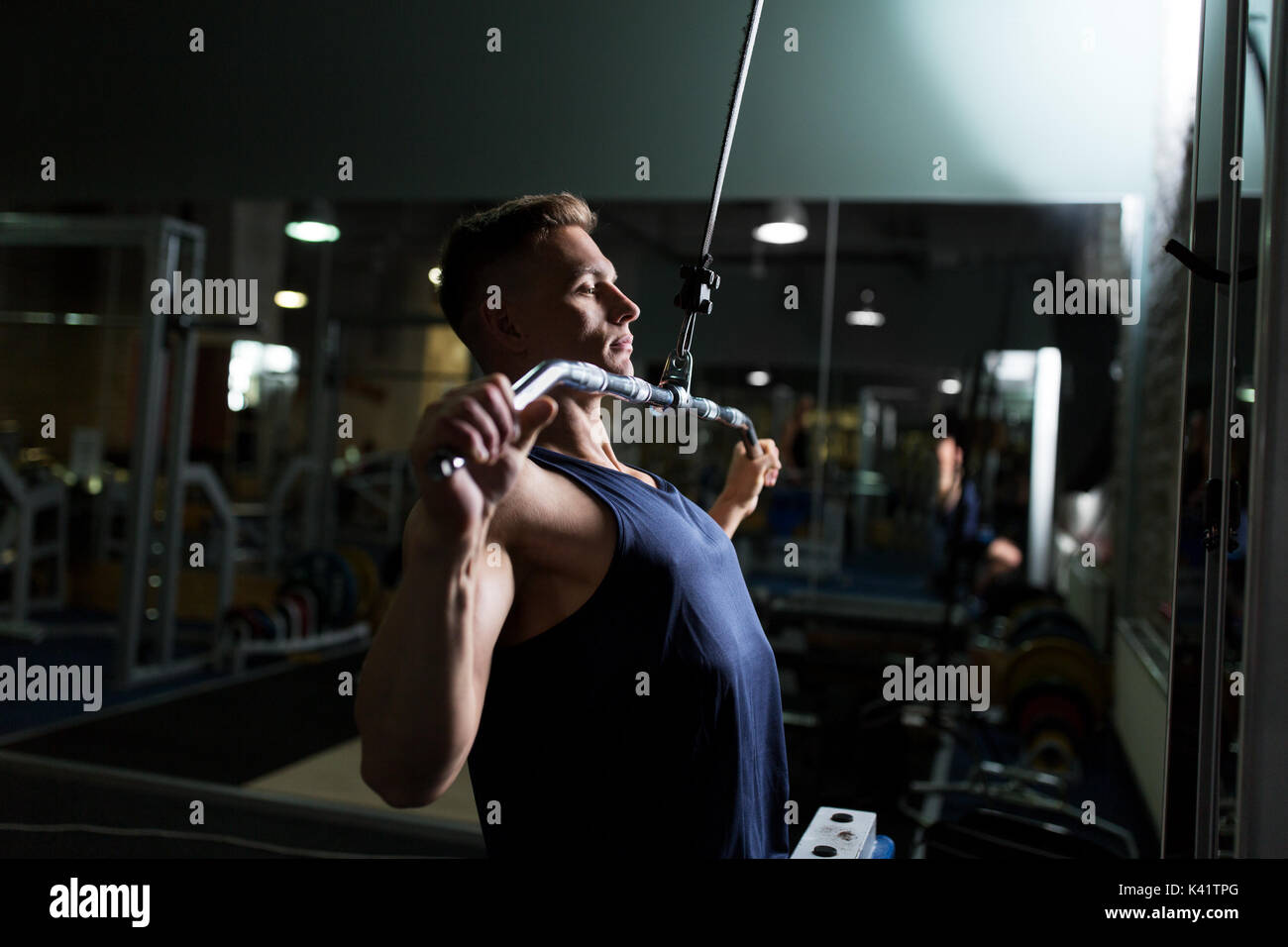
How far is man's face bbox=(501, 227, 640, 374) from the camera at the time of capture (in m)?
1.03

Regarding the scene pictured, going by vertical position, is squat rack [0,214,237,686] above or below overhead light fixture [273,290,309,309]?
below

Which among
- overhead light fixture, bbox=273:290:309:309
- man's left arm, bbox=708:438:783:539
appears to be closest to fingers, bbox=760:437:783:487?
man's left arm, bbox=708:438:783:539

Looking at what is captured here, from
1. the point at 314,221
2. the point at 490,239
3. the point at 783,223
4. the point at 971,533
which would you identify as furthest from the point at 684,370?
the point at 314,221

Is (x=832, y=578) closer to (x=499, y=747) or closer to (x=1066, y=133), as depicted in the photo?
(x=1066, y=133)

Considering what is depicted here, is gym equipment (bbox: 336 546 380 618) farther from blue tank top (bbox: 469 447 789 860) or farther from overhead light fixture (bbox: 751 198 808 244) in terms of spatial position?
blue tank top (bbox: 469 447 789 860)

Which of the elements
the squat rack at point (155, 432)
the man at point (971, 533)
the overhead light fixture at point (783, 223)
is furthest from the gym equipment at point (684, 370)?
the man at point (971, 533)

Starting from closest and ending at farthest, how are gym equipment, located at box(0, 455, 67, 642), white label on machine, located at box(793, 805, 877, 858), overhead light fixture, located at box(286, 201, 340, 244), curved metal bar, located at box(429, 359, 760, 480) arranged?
1. curved metal bar, located at box(429, 359, 760, 480)
2. white label on machine, located at box(793, 805, 877, 858)
3. gym equipment, located at box(0, 455, 67, 642)
4. overhead light fixture, located at box(286, 201, 340, 244)

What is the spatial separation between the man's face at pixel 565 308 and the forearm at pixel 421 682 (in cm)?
34

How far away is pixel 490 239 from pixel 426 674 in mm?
523

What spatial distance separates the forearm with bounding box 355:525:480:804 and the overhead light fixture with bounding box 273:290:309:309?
765 centimetres

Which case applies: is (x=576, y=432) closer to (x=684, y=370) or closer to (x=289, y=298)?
(x=684, y=370)

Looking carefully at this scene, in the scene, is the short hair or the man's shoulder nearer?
the man's shoulder

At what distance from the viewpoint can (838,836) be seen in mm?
1202
